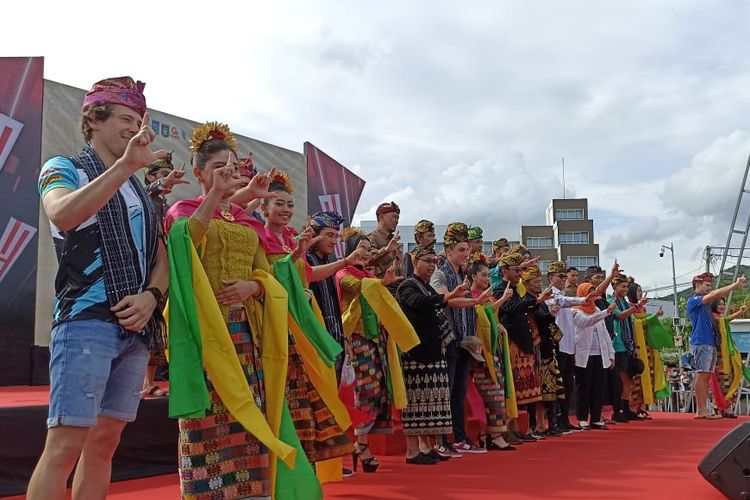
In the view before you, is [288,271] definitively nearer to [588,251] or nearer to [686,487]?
[686,487]

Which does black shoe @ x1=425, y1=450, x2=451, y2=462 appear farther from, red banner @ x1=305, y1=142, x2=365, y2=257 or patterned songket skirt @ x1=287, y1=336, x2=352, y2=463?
red banner @ x1=305, y1=142, x2=365, y2=257

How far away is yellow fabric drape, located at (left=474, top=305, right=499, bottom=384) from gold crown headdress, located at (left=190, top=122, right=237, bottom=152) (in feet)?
9.99

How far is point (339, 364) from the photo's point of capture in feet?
14.5

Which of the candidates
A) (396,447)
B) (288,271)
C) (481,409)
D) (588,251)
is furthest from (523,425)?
(588,251)

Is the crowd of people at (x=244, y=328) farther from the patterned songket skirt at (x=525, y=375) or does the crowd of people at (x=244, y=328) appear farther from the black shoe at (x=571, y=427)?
the black shoe at (x=571, y=427)

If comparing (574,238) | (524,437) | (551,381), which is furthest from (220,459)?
(574,238)

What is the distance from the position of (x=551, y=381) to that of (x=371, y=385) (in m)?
2.68

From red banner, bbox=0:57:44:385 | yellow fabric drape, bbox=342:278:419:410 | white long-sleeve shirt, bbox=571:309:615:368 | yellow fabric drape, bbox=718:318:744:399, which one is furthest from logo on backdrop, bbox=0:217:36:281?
yellow fabric drape, bbox=718:318:744:399

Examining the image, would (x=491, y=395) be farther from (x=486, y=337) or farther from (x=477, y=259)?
(x=477, y=259)

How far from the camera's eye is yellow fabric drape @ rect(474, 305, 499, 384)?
5.66 m

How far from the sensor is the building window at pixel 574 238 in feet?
202

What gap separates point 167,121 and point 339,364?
5.44 meters

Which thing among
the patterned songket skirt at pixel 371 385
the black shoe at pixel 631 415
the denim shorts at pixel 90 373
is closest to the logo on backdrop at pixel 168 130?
the patterned songket skirt at pixel 371 385

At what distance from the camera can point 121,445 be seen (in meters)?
4.16
